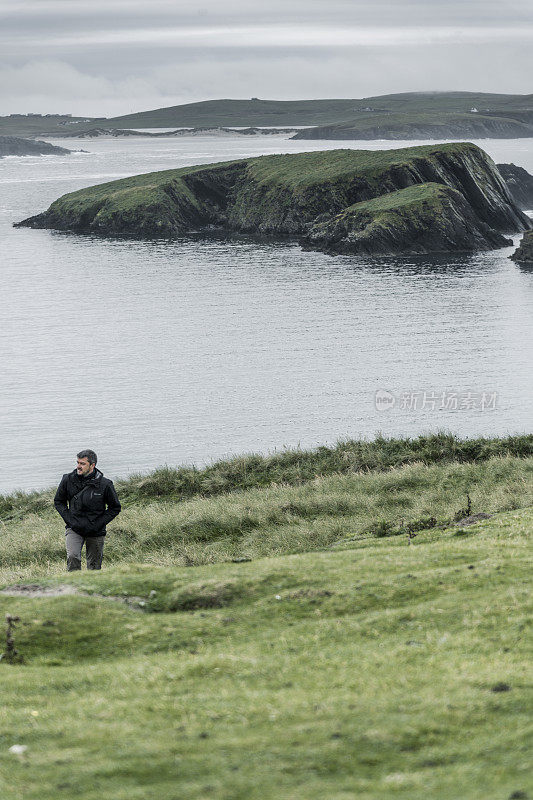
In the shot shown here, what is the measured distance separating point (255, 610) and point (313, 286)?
9168 cm

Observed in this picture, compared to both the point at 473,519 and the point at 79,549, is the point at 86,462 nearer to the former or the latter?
the point at 79,549

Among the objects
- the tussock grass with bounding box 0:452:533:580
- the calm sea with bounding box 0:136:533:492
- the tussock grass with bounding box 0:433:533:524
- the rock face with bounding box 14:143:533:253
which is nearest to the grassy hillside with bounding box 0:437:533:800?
the tussock grass with bounding box 0:452:533:580

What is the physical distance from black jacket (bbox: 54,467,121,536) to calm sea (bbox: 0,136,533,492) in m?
28.0

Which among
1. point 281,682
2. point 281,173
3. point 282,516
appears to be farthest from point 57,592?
point 281,173

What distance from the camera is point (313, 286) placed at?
102 meters

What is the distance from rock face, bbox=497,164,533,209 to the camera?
564 ft

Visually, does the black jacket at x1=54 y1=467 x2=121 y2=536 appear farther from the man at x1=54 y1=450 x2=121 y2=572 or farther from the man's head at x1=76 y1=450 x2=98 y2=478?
the man's head at x1=76 y1=450 x2=98 y2=478

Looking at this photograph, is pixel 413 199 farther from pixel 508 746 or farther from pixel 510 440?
pixel 508 746

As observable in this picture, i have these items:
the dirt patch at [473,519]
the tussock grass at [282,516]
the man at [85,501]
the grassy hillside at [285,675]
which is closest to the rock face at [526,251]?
the tussock grass at [282,516]

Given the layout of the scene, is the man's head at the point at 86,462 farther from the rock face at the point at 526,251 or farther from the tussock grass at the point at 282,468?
the rock face at the point at 526,251

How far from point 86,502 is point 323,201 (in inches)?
5211

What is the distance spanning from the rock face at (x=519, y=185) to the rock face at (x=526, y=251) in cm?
6065

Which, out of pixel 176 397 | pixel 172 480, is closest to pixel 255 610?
pixel 172 480

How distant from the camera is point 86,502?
50.7 ft
